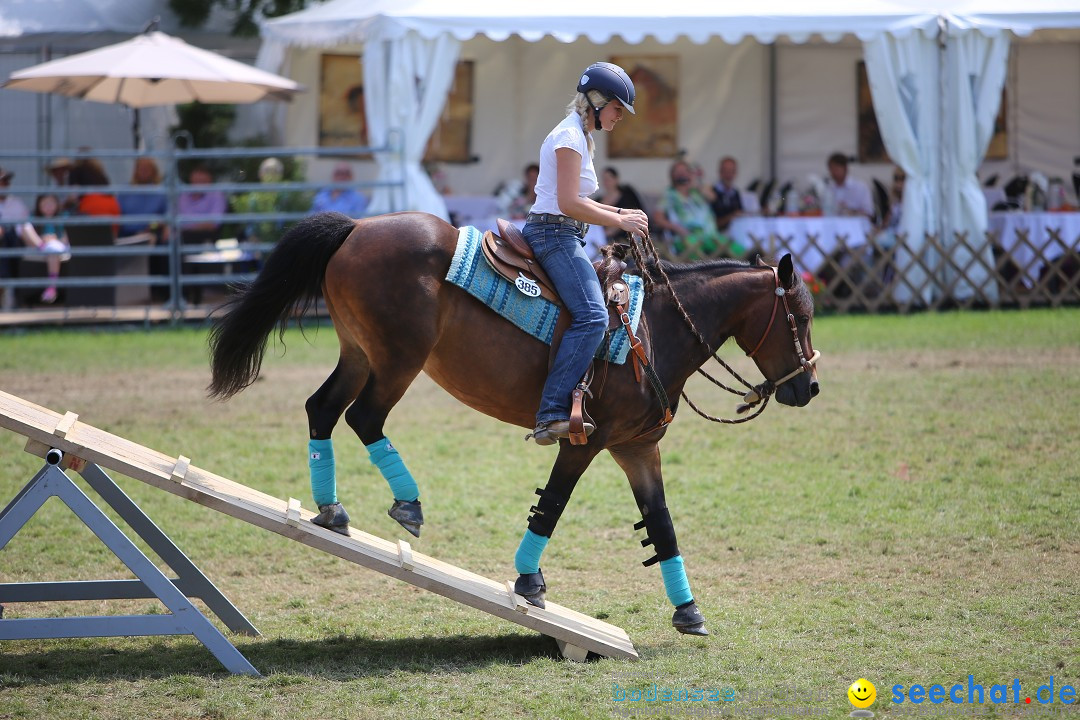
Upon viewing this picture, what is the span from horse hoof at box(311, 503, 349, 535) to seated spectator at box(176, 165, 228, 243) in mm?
11534

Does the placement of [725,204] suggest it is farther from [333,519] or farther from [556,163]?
[333,519]

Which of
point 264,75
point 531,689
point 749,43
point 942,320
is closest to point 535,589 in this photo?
point 531,689

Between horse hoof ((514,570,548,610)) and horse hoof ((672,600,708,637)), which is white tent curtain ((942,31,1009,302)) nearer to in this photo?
horse hoof ((672,600,708,637))

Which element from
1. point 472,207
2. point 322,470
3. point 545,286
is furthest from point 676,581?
point 472,207

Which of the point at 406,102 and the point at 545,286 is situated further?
the point at 406,102

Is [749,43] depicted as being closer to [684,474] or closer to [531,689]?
[684,474]

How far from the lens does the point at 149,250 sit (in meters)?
14.7

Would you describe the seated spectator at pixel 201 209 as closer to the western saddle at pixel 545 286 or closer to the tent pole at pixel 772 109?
the tent pole at pixel 772 109

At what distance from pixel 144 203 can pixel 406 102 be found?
436 centimetres

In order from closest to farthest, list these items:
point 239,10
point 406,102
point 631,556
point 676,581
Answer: point 676,581 → point 631,556 → point 406,102 → point 239,10

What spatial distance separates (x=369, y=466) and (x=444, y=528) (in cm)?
165

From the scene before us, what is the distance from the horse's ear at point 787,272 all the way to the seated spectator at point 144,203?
39.5ft

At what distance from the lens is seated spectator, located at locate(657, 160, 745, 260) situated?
15.5 metres

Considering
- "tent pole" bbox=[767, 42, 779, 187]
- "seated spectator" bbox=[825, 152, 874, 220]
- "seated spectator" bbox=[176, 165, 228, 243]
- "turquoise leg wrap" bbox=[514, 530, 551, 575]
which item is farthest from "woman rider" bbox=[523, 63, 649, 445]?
"tent pole" bbox=[767, 42, 779, 187]
